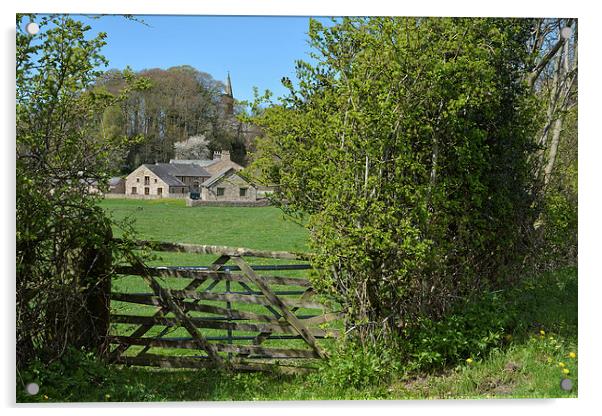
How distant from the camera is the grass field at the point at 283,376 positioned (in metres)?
5.00

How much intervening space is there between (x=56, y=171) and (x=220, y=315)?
1734 mm

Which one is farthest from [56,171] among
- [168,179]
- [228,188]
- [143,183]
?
[228,188]

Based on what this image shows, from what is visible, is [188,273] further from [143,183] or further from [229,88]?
[229,88]

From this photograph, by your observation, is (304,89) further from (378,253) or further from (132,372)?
(132,372)

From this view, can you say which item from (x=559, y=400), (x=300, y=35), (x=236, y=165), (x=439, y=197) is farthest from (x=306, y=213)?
(x=559, y=400)

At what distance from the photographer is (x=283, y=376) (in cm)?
540

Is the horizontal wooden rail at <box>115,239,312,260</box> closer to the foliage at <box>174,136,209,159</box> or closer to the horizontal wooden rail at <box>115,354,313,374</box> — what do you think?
the foliage at <box>174,136,209,159</box>

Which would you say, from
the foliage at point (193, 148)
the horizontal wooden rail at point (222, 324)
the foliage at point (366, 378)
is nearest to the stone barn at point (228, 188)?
the foliage at point (193, 148)

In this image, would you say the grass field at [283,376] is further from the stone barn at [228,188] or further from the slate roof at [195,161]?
the slate roof at [195,161]

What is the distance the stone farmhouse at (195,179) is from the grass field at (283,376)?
0.11 m

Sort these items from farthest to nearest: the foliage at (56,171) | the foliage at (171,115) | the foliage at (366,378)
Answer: the foliage at (171,115), the foliage at (366,378), the foliage at (56,171)

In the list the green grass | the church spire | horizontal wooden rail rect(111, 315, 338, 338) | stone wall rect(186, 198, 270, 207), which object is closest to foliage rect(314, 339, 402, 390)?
horizontal wooden rail rect(111, 315, 338, 338)

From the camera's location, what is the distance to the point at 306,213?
5.46 meters

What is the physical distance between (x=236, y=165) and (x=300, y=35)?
44.7 inches
